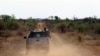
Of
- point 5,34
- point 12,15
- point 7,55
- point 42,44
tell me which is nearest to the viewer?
point 42,44

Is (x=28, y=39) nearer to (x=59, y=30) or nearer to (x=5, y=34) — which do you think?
(x=5, y=34)

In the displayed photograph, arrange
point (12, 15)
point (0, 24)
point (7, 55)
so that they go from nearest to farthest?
point (7, 55) → point (0, 24) → point (12, 15)

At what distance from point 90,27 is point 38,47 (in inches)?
1702

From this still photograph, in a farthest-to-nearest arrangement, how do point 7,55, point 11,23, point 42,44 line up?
1. point 11,23
2. point 7,55
3. point 42,44

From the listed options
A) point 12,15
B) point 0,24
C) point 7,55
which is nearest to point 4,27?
point 0,24

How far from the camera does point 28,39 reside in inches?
697

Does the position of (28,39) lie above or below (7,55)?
above

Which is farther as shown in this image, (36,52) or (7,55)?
(7,55)

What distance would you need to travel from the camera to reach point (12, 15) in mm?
64375

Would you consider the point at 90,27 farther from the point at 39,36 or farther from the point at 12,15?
the point at 39,36

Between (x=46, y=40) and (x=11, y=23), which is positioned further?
(x=11, y=23)

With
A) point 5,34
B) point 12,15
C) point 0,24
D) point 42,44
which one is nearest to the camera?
point 42,44

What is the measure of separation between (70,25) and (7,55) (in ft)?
156

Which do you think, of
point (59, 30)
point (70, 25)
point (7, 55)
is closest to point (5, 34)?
point (59, 30)
